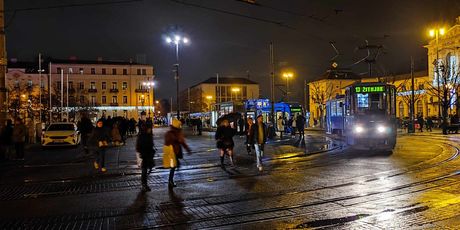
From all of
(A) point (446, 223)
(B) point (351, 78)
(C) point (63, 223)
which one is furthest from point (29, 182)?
(B) point (351, 78)

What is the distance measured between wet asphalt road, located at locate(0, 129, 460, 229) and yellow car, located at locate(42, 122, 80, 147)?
10.0m

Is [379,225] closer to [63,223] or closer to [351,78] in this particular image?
[63,223]

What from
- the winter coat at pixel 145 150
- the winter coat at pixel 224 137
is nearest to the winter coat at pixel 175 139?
the winter coat at pixel 145 150

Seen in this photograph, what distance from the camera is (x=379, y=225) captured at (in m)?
7.37

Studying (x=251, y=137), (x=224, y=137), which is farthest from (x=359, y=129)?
(x=224, y=137)

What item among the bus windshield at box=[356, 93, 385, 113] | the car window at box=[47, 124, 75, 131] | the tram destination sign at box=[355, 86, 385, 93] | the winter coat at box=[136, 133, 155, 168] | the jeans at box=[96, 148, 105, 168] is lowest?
the jeans at box=[96, 148, 105, 168]

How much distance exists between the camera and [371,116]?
22.0m

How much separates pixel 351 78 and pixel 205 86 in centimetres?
5330

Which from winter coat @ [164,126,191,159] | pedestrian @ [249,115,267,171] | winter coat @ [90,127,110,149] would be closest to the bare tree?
pedestrian @ [249,115,267,171]

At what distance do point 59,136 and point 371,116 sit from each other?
58.7ft

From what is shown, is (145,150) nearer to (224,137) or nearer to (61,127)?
(224,137)

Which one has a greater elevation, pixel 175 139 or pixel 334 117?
pixel 334 117

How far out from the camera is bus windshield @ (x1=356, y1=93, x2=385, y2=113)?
2243cm

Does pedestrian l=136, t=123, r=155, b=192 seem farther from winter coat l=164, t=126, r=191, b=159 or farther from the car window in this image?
the car window
